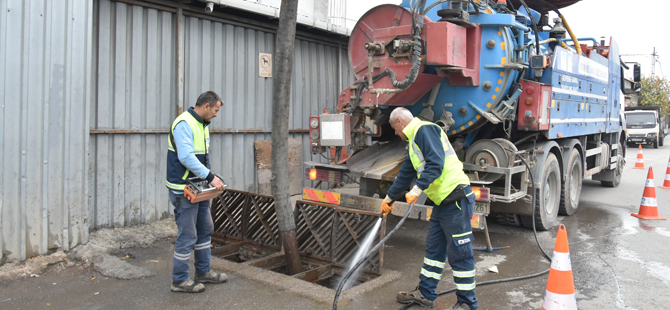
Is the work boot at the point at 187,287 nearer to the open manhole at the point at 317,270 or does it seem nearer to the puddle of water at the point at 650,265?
the open manhole at the point at 317,270

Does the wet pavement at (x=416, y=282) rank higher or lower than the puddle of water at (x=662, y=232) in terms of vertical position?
lower

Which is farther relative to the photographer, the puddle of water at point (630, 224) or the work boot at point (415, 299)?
the puddle of water at point (630, 224)

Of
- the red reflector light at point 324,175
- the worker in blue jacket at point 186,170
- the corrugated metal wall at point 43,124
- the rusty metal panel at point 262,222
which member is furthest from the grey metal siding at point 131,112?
the worker in blue jacket at point 186,170

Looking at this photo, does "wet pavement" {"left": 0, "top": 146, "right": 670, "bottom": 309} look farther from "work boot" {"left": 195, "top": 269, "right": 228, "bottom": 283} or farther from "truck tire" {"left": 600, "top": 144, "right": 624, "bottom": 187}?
"truck tire" {"left": 600, "top": 144, "right": 624, "bottom": 187}

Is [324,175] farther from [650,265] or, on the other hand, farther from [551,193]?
[650,265]

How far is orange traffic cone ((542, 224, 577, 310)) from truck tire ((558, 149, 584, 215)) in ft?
13.9

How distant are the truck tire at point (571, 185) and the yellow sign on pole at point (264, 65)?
492 cm

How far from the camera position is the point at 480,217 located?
5.14m

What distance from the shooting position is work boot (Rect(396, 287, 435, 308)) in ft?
12.9

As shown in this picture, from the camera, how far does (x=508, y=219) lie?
6816 mm

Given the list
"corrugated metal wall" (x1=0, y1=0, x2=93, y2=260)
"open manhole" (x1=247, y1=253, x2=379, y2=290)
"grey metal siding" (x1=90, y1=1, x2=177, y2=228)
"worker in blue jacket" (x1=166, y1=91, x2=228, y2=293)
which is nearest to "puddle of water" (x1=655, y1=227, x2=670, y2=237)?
"open manhole" (x1=247, y1=253, x2=379, y2=290)

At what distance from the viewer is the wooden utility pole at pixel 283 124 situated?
14.5 ft

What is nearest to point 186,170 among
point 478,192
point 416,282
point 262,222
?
point 262,222

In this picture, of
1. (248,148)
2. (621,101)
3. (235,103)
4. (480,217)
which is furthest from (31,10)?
(621,101)
